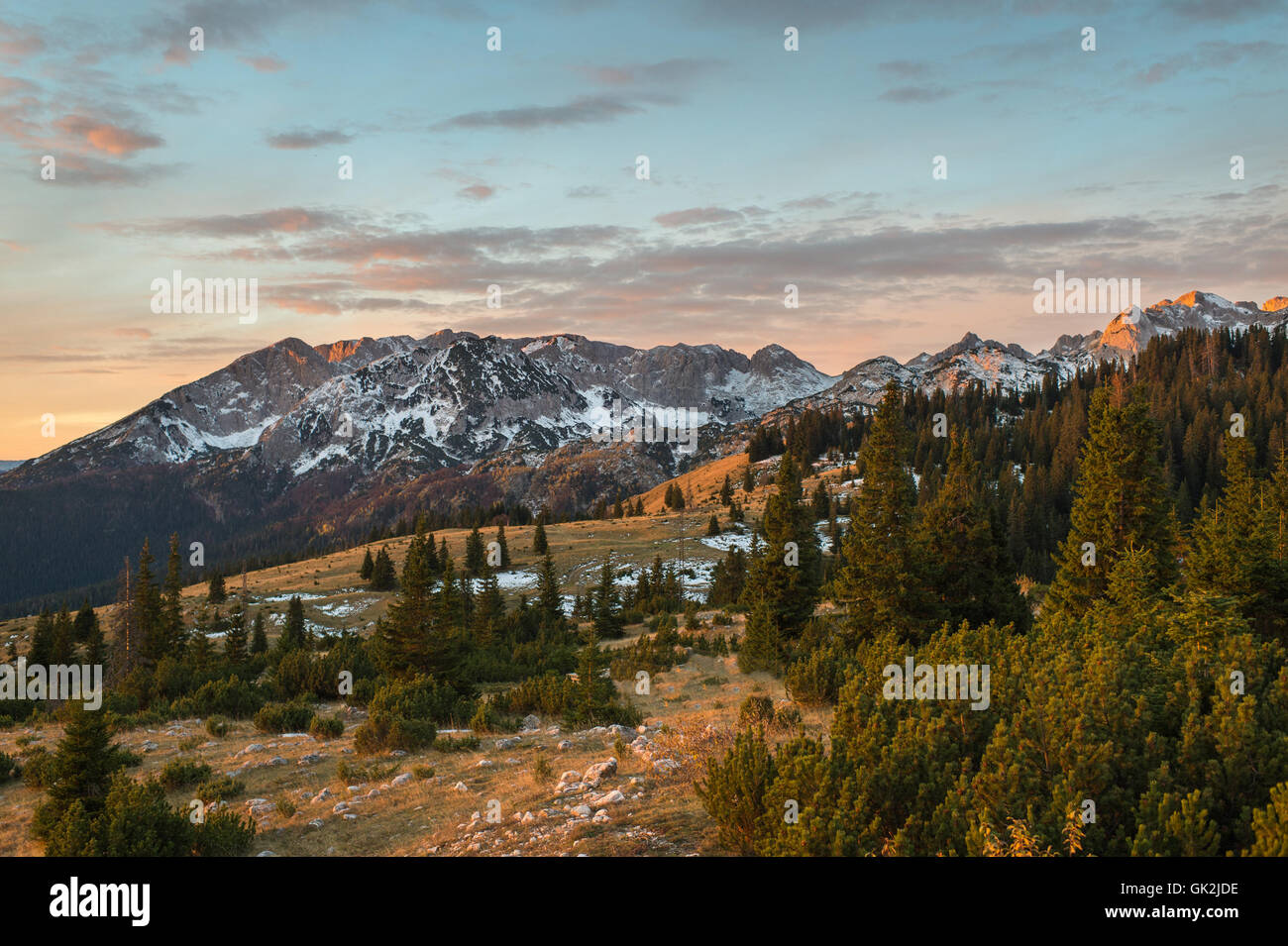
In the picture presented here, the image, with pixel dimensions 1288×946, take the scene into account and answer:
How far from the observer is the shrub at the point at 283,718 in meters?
19.4

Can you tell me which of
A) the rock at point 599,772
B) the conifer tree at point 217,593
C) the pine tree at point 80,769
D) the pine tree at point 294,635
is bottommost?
the conifer tree at point 217,593

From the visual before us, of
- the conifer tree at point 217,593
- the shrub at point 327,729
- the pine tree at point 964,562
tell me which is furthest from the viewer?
the conifer tree at point 217,593

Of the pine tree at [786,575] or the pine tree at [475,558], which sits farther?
the pine tree at [475,558]

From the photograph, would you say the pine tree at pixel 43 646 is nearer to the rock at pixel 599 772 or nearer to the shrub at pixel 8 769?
the shrub at pixel 8 769

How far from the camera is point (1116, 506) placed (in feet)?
104

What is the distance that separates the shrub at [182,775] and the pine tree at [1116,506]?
30609 millimetres

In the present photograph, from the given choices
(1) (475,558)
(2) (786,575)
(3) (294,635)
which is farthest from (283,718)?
(1) (475,558)

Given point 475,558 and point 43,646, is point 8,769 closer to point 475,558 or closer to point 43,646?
point 43,646

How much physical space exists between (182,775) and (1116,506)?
34.5m

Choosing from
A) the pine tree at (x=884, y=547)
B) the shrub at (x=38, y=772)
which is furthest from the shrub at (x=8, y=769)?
the pine tree at (x=884, y=547)

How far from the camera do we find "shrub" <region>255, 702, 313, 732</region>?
1939 cm

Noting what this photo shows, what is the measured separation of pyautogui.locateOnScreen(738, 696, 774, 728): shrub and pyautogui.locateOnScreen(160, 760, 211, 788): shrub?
1083 cm
